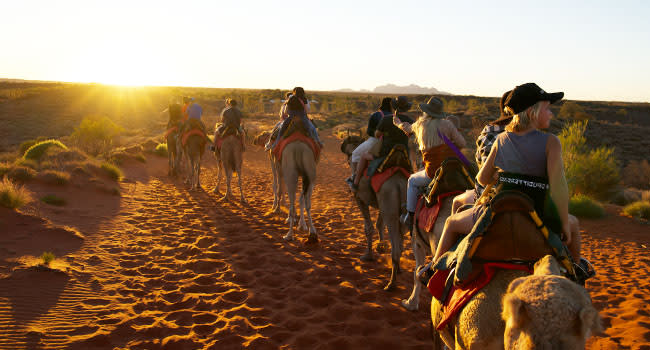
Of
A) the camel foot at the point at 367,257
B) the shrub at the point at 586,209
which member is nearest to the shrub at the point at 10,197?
the camel foot at the point at 367,257

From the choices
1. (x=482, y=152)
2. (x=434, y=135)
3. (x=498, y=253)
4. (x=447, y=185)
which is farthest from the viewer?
(x=434, y=135)

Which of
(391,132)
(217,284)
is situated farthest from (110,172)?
(391,132)

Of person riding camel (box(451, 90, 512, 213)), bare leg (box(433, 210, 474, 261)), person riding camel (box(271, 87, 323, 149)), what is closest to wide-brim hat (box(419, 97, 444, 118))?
person riding camel (box(451, 90, 512, 213))

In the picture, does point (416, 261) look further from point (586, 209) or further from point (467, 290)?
point (586, 209)

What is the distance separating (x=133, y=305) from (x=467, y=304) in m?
4.47

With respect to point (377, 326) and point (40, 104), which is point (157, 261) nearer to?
point (377, 326)

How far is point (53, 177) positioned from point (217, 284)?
749 centimetres

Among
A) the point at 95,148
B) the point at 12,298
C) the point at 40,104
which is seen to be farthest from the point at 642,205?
the point at 40,104

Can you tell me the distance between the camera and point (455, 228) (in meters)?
2.82

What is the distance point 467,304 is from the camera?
2270 mm

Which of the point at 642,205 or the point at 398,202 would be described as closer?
the point at 398,202

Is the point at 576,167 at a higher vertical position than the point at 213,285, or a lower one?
higher

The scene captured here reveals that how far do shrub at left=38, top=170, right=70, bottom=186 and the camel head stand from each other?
11.8 meters

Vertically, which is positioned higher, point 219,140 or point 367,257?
point 219,140
